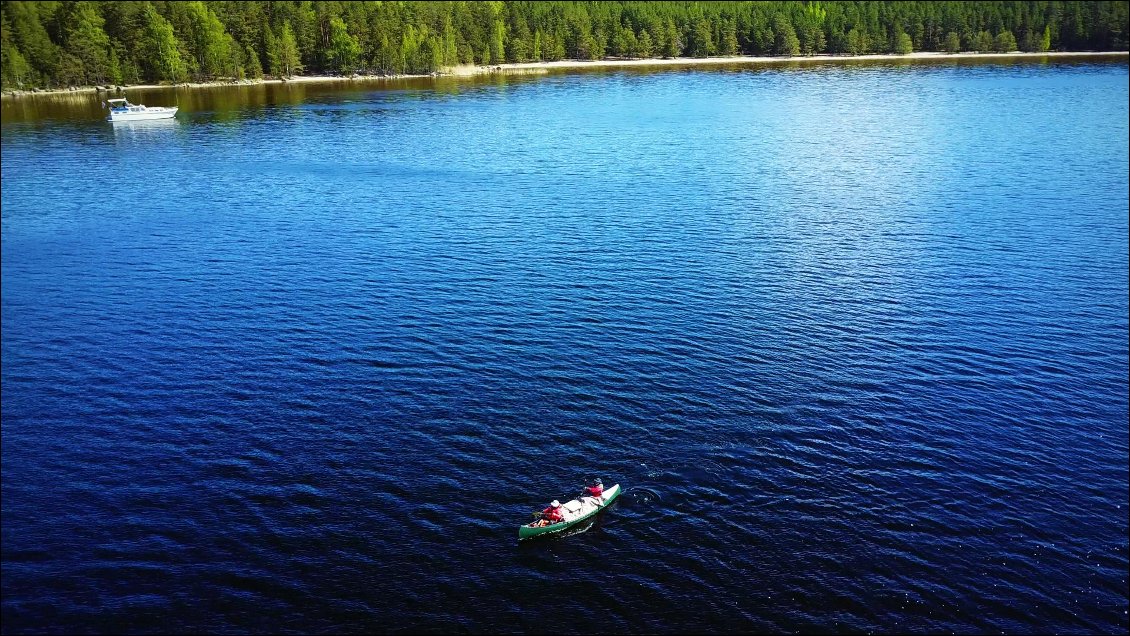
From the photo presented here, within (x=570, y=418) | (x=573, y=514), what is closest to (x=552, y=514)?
(x=573, y=514)

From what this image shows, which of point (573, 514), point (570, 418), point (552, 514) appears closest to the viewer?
point (552, 514)

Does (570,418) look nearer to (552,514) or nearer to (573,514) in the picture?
(573,514)

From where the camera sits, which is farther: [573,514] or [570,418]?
[570,418]

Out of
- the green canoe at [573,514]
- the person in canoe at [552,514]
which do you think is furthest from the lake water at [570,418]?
the person in canoe at [552,514]

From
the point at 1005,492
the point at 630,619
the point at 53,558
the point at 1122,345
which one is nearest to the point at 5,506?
the point at 53,558

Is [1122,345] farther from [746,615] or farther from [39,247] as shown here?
[39,247]

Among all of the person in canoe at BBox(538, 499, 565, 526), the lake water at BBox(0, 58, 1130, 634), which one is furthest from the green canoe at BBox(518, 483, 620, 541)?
the lake water at BBox(0, 58, 1130, 634)

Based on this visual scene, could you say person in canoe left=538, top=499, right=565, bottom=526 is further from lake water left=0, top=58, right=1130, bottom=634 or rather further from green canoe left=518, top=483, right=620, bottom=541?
lake water left=0, top=58, right=1130, bottom=634
